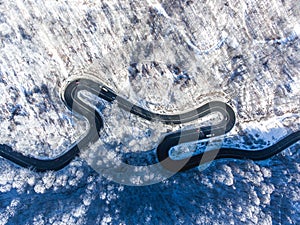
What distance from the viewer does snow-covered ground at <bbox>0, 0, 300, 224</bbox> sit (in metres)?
44.3

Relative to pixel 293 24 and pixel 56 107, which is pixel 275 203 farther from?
pixel 56 107

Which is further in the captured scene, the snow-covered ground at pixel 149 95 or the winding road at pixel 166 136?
the winding road at pixel 166 136

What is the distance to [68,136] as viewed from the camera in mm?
50594

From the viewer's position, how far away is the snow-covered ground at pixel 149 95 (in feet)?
145

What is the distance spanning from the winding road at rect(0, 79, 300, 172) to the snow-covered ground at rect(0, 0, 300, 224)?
1363 millimetres

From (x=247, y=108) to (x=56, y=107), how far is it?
4031 cm

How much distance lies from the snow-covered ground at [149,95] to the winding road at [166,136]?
136cm

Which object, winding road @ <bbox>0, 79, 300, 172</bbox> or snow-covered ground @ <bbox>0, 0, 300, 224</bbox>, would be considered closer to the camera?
snow-covered ground @ <bbox>0, 0, 300, 224</bbox>

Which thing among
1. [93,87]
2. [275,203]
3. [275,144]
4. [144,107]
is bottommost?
[275,203]

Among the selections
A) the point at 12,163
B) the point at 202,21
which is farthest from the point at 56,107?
the point at 202,21

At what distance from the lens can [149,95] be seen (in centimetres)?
5084

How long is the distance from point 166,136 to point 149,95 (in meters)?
9.53

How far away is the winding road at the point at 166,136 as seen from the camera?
166ft

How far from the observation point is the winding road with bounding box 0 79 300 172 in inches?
1989
